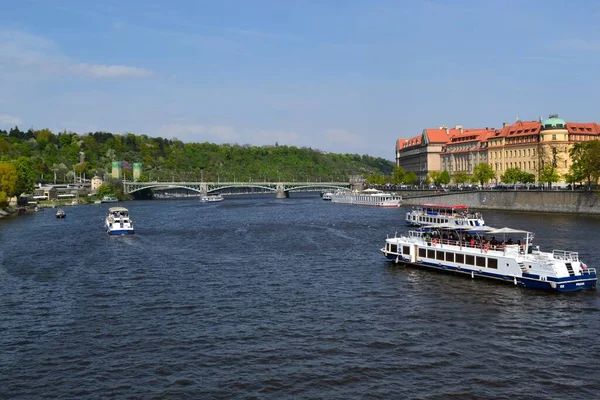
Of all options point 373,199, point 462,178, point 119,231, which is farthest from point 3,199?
point 462,178

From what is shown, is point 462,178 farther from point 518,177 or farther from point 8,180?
point 8,180

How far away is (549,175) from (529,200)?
55.0 ft

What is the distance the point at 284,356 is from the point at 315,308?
1010 cm

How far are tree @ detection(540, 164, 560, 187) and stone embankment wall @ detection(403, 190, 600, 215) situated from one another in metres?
10.7

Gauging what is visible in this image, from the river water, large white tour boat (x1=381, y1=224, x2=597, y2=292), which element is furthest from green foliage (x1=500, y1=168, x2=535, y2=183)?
large white tour boat (x1=381, y1=224, x2=597, y2=292)

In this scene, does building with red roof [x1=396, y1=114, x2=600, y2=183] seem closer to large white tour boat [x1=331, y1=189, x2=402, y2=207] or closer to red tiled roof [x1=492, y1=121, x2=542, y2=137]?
red tiled roof [x1=492, y1=121, x2=542, y2=137]

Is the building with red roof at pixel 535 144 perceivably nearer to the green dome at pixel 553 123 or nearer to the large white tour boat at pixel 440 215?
the green dome at pixel 553 123

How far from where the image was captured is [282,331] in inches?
1459

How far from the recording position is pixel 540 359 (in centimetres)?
3194

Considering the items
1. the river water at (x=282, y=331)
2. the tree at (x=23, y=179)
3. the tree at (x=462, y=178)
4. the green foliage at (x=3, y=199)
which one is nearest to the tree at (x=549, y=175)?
the tree at (x=462, y=178)

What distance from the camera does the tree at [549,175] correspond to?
466ft

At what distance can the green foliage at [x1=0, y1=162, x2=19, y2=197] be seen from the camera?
14488 cm

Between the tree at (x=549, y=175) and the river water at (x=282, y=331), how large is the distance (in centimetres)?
8207

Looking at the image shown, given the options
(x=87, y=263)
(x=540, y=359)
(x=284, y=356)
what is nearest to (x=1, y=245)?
(x=87, y=263)
